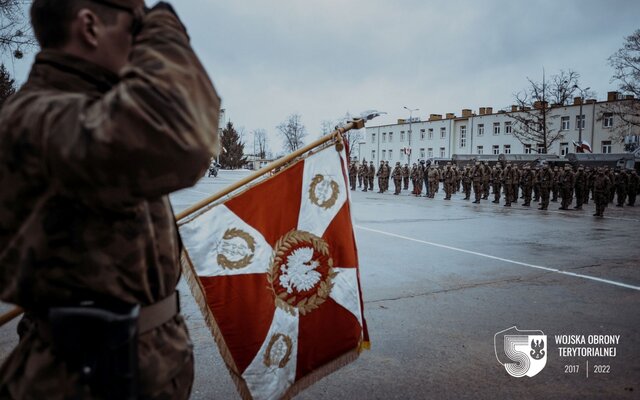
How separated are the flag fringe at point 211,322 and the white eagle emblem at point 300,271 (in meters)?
0.43

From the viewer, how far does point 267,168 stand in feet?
8.57

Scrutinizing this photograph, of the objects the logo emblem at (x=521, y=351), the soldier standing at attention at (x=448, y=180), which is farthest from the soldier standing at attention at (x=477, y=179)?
the logo emblem at (x=521, y=351)

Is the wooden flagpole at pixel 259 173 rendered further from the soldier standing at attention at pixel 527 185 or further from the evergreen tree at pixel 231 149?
the evergreen tree at pixel 231 149

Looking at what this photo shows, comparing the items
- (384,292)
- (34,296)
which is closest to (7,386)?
(34,296)

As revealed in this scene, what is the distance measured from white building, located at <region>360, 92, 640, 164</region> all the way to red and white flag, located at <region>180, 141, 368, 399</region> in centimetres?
4509

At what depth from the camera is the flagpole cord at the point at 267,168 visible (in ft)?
8.18

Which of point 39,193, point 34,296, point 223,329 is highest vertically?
point 39,193

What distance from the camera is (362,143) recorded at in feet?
262

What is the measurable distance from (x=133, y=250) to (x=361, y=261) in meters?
6.70

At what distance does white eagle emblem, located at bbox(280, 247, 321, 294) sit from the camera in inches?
104

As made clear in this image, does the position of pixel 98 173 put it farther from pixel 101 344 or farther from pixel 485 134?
pixel 485 134

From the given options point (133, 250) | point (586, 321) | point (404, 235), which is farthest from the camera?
point (404, 235)

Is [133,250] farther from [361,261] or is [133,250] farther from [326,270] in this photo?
[361,261]

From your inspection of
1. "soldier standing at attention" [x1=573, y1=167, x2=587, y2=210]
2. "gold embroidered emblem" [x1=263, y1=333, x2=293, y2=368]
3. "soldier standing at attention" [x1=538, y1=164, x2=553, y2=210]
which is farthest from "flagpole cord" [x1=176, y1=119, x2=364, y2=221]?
"soldier standing at attention" [x1=573, y1=167, x2=587, y2=210]
